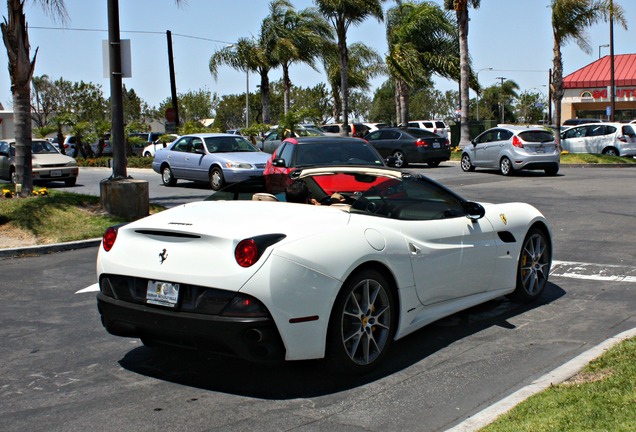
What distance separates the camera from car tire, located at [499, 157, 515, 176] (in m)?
24.3

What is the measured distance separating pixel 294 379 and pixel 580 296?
3.69 metres

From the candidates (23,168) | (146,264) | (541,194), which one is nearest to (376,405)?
(146,264)

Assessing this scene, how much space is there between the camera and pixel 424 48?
133ft

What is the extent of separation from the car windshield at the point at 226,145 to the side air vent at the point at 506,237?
14855mm

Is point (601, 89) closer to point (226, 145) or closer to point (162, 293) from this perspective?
point (226, 145)

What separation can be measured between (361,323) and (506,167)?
20045 mm

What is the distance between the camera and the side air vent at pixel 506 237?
22.8 feet

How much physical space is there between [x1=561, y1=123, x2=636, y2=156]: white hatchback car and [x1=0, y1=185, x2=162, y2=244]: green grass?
2376 centimetres

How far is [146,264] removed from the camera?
5273 millimetres

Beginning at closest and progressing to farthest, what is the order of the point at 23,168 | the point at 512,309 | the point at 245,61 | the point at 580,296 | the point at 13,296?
the point at 512,309, the point at 580,296, the point at 13,296, the point at 23,168, the point at 245,61

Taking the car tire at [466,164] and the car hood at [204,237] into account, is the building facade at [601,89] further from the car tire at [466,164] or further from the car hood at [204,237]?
the car hood at [204,237]

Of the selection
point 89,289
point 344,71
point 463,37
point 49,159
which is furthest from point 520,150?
point 89,289

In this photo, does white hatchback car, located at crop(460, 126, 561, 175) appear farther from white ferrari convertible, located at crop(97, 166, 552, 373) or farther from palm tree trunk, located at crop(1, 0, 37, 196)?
white ferrari convertible, located at crop(97, 166, 552, 373)

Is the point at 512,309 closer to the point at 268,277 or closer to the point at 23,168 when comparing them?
the point at 268,277
